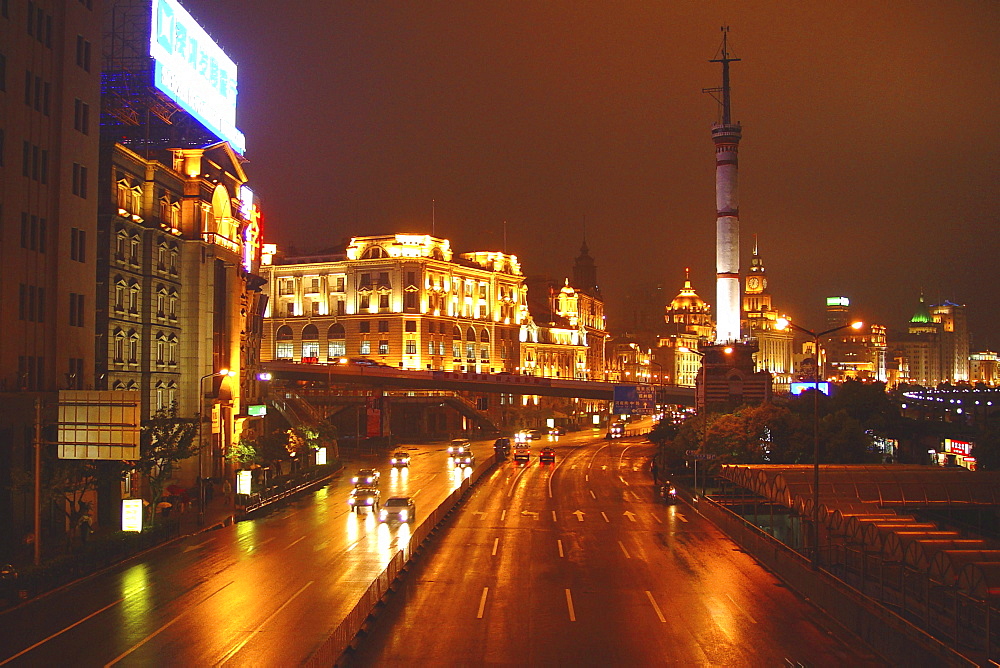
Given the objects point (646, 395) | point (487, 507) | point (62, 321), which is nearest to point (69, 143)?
point (62, 321)

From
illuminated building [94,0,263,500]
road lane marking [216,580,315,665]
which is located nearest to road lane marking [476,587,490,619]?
road lane marking [216,580,315,665]

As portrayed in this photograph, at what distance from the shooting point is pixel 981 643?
25.8 m

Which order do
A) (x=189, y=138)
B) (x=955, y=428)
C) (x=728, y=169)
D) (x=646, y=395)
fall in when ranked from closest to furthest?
(x=189, y=138) < (x=646, y=395) < (x=955, y=428) < (x=728, y=169)

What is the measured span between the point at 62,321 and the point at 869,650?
37.2m

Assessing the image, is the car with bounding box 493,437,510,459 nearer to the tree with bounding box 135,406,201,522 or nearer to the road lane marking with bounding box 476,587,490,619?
the tree with bounding box 135,406,201,522

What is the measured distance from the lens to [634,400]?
74.8 meters

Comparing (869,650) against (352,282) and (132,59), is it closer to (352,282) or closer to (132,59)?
(132,59)

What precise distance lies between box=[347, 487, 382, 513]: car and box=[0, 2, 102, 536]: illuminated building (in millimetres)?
15006

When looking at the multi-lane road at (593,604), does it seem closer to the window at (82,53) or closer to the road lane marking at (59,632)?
the road lane marking at (59,632)

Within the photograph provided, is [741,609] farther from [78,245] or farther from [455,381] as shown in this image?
[455,381]

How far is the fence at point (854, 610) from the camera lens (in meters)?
21.7

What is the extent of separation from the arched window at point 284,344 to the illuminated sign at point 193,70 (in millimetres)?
77443

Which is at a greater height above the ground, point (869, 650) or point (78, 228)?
point (78, 228)

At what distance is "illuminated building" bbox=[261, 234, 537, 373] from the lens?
146750mm
